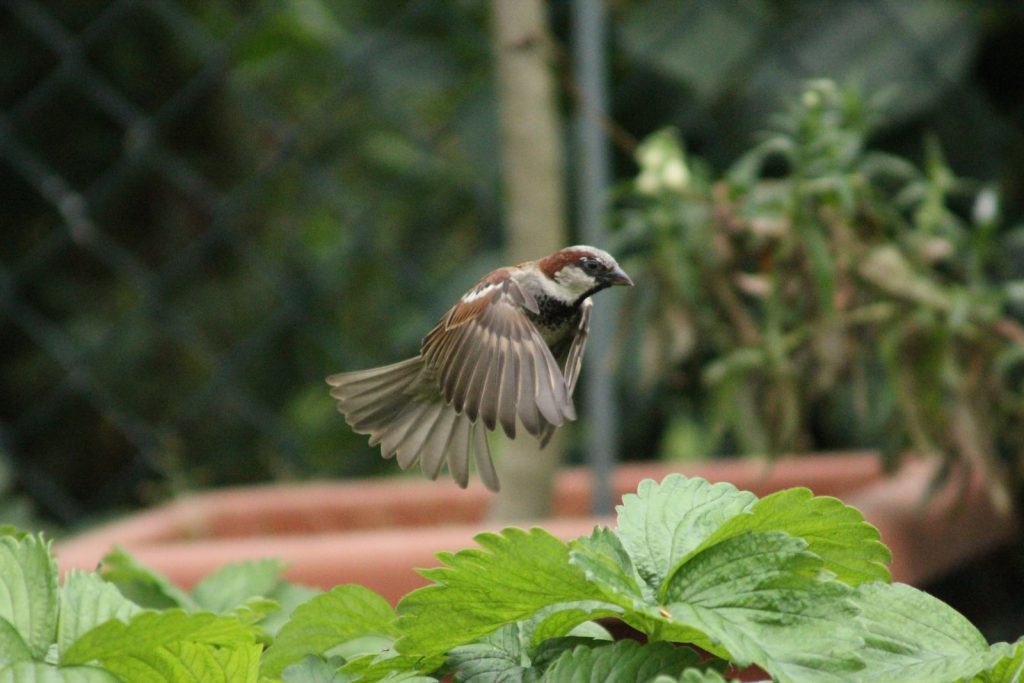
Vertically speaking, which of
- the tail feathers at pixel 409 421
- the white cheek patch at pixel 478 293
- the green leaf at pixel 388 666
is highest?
the white cheek patch at pixel 478 293

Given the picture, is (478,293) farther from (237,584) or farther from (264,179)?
(264,179)

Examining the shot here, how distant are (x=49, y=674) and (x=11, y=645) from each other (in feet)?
0.05

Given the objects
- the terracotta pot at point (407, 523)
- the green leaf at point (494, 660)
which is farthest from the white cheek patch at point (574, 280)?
the green leaf at point (494, 660)

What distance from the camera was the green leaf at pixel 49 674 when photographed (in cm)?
35

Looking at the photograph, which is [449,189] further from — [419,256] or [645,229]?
[645,229]

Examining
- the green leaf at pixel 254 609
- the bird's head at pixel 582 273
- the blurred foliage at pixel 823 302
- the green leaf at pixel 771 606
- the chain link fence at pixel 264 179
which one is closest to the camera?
the green leaf at pixel 771 606

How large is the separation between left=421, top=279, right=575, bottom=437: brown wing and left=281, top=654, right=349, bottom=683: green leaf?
0.41 feet

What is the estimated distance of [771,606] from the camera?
1.13ft

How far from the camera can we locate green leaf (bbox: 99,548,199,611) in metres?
0.52

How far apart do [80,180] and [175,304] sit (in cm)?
21

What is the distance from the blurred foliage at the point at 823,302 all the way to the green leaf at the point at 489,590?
0.64 metres

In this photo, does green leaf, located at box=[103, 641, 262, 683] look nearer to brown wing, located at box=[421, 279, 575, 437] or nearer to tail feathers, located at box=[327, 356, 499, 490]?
brown wing, located at box=[421, 279, 575, 437]

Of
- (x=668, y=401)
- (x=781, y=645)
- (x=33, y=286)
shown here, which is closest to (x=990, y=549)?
(x=668, y=401)

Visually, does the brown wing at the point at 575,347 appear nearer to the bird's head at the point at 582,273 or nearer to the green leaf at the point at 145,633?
the bird's head at the point at 582,273
